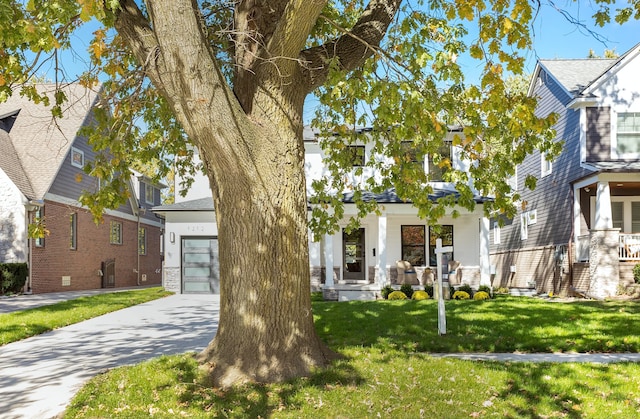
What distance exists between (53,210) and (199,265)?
18.7ft

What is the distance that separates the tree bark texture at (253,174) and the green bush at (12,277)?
48.0 ft

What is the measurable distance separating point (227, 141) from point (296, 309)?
6.59ft

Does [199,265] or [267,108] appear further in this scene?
[199,265]

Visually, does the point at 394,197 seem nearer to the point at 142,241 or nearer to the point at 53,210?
the point at 53,210

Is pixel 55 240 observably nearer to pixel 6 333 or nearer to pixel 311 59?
pixel 6 333

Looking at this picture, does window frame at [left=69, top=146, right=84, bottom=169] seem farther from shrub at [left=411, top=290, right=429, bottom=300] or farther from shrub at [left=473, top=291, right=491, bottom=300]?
shrub at [left=473, top=291, right=491, bottom=300]

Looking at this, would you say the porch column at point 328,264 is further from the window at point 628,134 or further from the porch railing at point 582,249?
the window at point 628,134

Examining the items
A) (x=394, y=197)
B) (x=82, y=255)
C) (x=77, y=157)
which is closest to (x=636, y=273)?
(x=394, y=197)

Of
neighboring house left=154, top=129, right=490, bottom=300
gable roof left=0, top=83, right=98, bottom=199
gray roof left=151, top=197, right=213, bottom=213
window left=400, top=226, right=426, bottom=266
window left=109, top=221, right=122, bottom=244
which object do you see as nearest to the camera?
neighboring house left=154, top=129, right=490, bottom=300

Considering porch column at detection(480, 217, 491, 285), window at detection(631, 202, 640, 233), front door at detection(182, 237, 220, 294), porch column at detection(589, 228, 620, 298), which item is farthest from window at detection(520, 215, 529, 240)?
front door at detection(182, 237, 220, 294)

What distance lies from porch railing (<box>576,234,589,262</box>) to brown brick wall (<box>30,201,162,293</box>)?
15495 mm

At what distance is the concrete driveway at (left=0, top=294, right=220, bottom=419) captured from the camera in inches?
249

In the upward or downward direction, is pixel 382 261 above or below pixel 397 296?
above

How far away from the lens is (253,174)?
6406 mm
